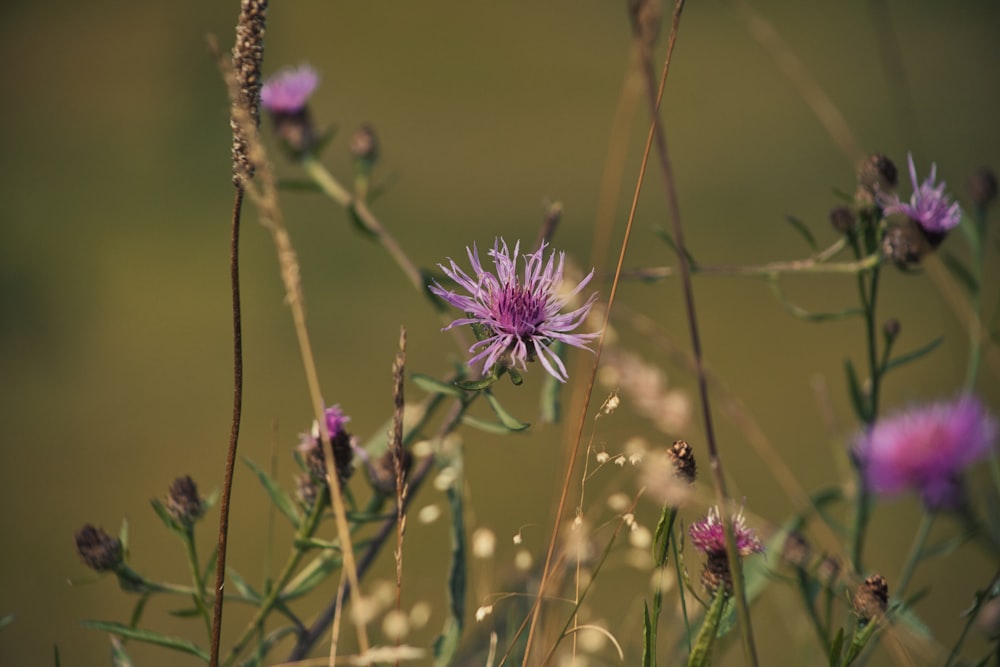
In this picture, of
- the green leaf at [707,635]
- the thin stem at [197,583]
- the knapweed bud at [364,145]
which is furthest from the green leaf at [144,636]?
the knapweed bud at [364,145]

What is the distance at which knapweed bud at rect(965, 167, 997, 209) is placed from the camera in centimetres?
63

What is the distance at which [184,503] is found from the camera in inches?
18.6

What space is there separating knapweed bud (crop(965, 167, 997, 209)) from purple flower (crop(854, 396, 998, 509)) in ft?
0.75

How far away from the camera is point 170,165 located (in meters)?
1.61

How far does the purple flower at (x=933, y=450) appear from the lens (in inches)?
16.2

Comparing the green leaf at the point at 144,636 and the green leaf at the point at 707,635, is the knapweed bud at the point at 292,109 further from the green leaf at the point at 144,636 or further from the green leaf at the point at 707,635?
the green leaf at the point at 707,635

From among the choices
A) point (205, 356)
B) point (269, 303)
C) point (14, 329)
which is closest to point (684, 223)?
point (269, 303)

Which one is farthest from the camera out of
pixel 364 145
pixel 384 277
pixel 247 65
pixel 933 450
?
pixel 384 277

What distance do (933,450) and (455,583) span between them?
0.79ft

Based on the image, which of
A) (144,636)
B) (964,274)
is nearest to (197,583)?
(144,636)

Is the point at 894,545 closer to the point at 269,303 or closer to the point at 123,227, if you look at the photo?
the point at 269,303

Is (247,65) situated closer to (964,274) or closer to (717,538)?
(717,538)

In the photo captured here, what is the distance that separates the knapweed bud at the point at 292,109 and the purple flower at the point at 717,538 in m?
0.43

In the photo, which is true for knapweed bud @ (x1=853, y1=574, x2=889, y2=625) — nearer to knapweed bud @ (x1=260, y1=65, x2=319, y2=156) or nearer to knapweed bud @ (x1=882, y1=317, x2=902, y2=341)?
knapweed bud @ (x1=882, y1=317, x2=902, y2=341)
